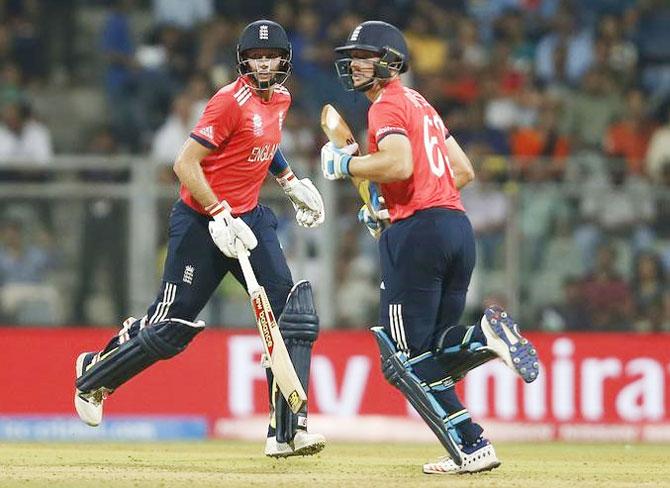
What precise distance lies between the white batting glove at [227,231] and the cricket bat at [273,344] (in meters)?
0.04

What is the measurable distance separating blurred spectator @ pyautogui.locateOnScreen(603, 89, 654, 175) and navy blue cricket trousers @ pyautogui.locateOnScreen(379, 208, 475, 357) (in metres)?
7.80

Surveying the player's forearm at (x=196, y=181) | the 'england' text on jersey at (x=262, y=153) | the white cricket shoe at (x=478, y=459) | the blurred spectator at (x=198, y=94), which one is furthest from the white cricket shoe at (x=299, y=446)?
the blurred spectator at (x=198, y=94)

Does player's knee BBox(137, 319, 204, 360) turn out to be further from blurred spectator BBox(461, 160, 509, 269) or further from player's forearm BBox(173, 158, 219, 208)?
blurred spectator BBox(461, 160, 509, 269)

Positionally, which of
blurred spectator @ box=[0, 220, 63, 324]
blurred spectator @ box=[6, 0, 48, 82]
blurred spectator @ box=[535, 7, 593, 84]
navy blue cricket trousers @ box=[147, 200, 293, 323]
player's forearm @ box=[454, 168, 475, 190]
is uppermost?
blurred spectator @ box=[6, 0, 48, 82]

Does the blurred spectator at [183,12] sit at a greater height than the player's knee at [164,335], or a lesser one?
greater

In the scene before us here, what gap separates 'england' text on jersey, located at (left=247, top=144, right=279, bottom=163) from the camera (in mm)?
8711

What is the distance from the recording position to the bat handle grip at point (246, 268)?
8406 millimetres

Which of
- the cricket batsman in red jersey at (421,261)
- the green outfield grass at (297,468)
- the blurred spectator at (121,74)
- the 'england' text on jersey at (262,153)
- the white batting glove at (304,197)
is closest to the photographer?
the green outfield grass at (297,468)

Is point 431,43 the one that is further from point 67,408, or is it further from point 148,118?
point 67,408

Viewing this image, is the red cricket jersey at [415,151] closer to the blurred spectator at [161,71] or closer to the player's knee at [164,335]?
the player's knee at [164,335]

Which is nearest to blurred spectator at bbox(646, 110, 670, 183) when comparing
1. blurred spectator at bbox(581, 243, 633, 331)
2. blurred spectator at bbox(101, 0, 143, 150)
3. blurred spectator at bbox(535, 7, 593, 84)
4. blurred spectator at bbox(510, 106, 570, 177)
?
blurred spectator at bbox(510, 106, 570, 177)

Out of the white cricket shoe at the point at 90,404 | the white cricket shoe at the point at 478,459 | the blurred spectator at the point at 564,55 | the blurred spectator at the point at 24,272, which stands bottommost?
the white cricket shoe at the point at 478,459

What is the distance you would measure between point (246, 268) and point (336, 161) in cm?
83

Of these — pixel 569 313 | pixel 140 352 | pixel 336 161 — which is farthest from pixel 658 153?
pixel 140 352
